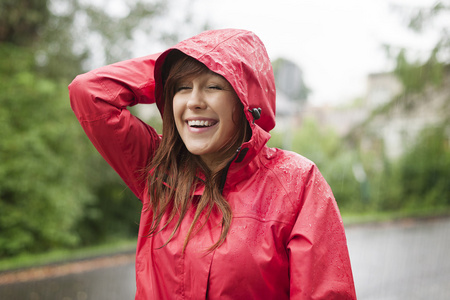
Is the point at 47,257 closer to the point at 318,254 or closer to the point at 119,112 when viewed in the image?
the point at 119,112

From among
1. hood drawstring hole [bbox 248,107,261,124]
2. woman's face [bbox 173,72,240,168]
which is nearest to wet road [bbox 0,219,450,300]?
woman's face [bbox 173,72,240,168]

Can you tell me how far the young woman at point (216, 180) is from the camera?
1.72m

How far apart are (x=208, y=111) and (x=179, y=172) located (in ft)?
1.06

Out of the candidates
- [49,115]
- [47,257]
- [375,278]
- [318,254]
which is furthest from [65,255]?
[318,254]

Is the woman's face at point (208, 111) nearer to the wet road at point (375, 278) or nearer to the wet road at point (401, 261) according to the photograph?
the wet road at point (375, 278)

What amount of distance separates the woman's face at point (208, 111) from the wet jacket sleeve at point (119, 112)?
0.83 feet

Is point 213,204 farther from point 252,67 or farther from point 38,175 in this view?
point 38,175

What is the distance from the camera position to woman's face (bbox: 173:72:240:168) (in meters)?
1.91

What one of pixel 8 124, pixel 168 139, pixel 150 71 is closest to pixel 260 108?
pixel 168 139

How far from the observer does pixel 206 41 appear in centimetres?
194

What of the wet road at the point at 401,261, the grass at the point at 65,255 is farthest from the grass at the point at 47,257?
the wet road at the point at 401,261

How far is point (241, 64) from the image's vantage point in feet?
6.26

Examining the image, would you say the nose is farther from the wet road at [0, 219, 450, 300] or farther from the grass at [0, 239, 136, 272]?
the grass at [0, 239, 136, 272]

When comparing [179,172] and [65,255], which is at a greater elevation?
[179,172]
